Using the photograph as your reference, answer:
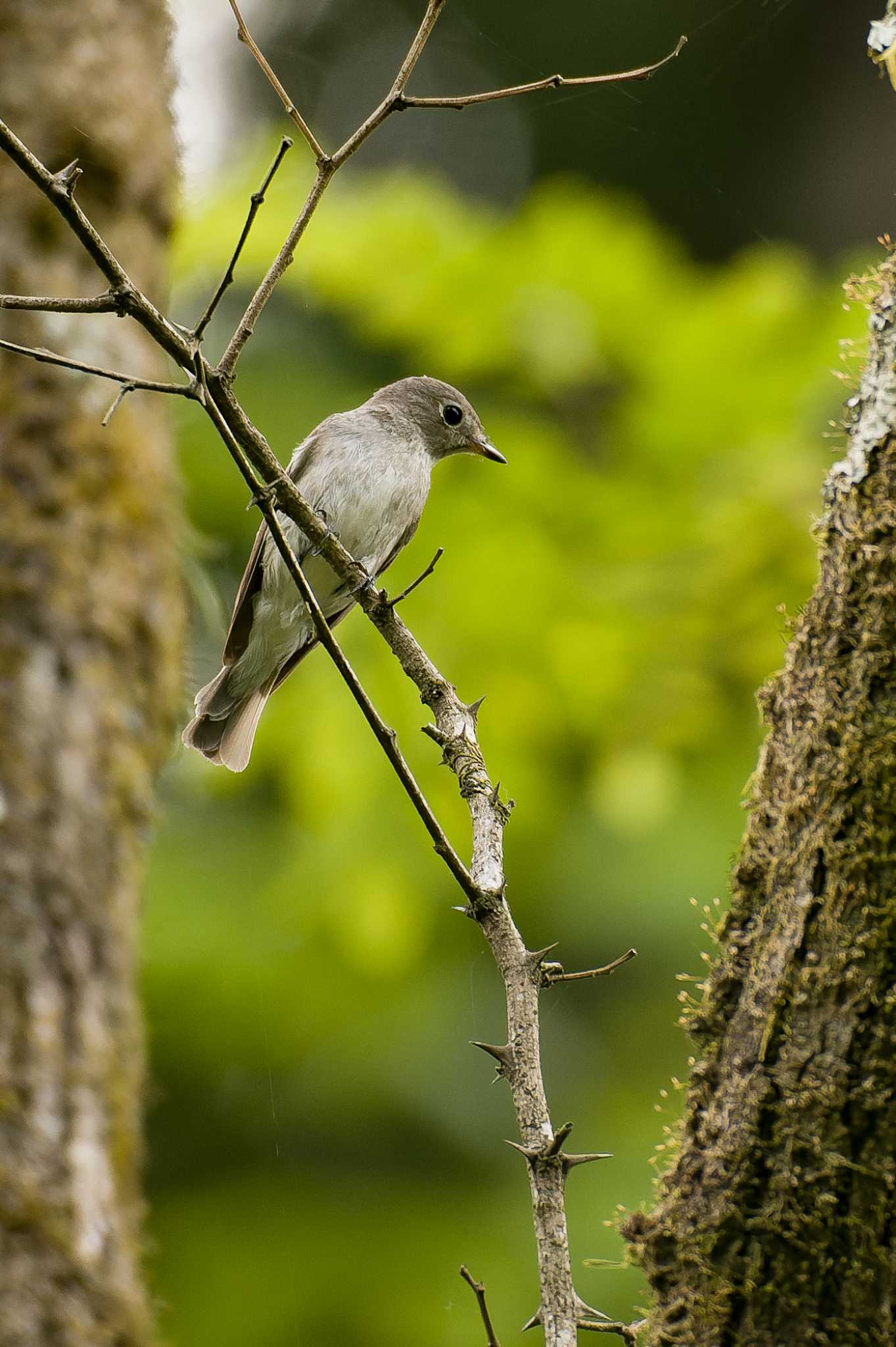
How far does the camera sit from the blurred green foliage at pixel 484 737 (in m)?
4.61

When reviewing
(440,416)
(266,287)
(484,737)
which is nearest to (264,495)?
(266,287)

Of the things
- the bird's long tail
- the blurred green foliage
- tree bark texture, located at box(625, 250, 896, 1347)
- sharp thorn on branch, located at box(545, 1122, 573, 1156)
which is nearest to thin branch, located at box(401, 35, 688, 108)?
tree bark texture, located at box(625, 250, 896, 1347)

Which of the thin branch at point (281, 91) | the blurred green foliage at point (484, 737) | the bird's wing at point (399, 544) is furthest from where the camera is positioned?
the blurred green foliage at point (484, 737)

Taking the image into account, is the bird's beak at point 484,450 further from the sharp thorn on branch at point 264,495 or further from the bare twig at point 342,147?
the sharp thorn on branch at point 264,495

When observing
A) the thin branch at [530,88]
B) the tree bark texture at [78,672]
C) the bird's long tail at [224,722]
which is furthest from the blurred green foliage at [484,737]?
the thin branch at [530,88]

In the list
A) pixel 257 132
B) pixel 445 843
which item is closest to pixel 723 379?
pixel 257 132

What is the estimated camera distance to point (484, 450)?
4395 millimetres

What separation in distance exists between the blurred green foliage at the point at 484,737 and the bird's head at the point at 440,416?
0.39m

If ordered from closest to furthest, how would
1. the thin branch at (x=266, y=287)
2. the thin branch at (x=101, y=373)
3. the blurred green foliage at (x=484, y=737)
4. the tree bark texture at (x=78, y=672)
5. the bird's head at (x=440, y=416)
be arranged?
the thin branch at (x=101, y=373) → the thin branch at (x=266, y=287) → the tree bark texture at (x=78, y=672) → the bird's head at (x=440, y=416) → the blurred green foliage at (x=484, y=737)

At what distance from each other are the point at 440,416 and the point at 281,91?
242 cm

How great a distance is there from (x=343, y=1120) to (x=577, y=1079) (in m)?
0.98

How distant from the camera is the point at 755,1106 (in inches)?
62.8

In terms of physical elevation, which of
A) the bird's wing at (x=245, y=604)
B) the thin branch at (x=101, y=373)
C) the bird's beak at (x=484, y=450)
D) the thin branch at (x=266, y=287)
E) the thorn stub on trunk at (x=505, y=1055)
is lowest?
the thorn stub on trunk at (x=505, y=1055)

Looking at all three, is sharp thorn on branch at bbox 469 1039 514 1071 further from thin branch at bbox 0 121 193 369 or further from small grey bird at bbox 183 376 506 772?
small grey bird at bbox 183 376 506 772
